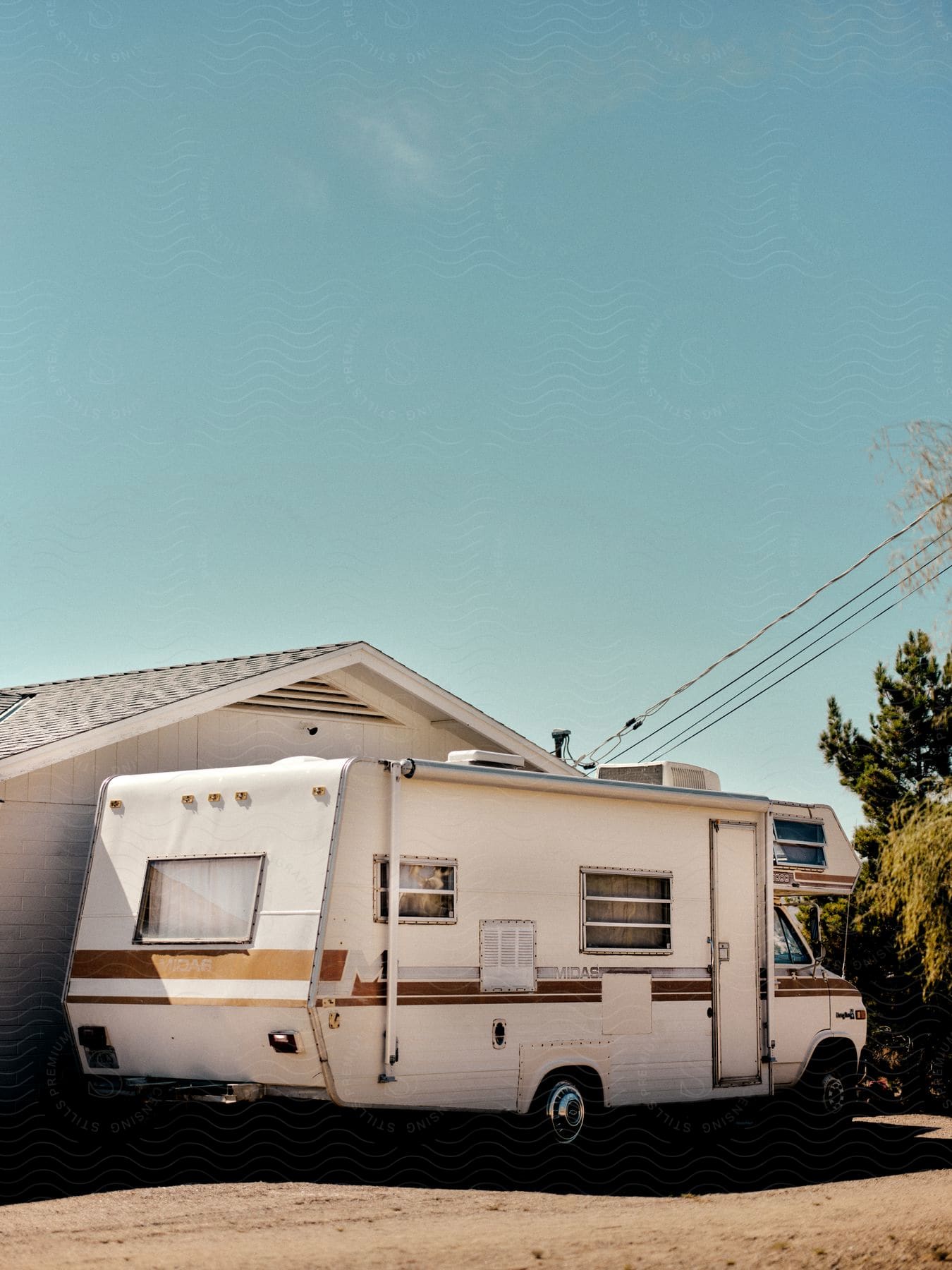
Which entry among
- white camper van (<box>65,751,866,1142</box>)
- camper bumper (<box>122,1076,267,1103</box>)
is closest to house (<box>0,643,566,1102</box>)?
white camper van (<box>65,751,866,1142</box>)

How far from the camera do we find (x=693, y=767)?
13.2 meters

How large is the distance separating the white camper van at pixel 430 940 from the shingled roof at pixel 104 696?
1.95 metres

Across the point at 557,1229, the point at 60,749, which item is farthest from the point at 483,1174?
the point at 60,749

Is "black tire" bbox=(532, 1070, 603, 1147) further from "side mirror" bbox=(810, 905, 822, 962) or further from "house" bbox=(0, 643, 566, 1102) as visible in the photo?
"house" bbox=(0, 643, 566, 1102)

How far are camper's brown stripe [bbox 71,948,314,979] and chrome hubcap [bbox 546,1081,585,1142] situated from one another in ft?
8.07

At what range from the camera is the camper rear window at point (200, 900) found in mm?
10680

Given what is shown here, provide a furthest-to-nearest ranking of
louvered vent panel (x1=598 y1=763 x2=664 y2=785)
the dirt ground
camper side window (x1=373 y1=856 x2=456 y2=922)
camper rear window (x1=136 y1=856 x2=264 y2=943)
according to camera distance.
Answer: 1. louvered vent panel (x1=598 y1=763 x2=664 y2=785)
2. camper rear window (x1=136 y1=856 x2=264 y2=943)
3. camper side window (x1=373 y1=856 x2=456 y2=922)
4. the dirt ground

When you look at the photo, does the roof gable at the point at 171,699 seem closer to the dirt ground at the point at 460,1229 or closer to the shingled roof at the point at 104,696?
the shingled roof at the point at 104,696

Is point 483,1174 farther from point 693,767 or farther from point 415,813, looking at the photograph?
point 693,767

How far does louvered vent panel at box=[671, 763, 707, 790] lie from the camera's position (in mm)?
12969

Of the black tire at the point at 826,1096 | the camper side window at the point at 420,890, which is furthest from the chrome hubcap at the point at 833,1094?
the camper side window at the point at 420,890

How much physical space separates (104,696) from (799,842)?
7.11 meters

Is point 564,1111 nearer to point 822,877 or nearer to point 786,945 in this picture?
point 786,945

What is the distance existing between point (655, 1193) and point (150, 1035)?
367 cm
